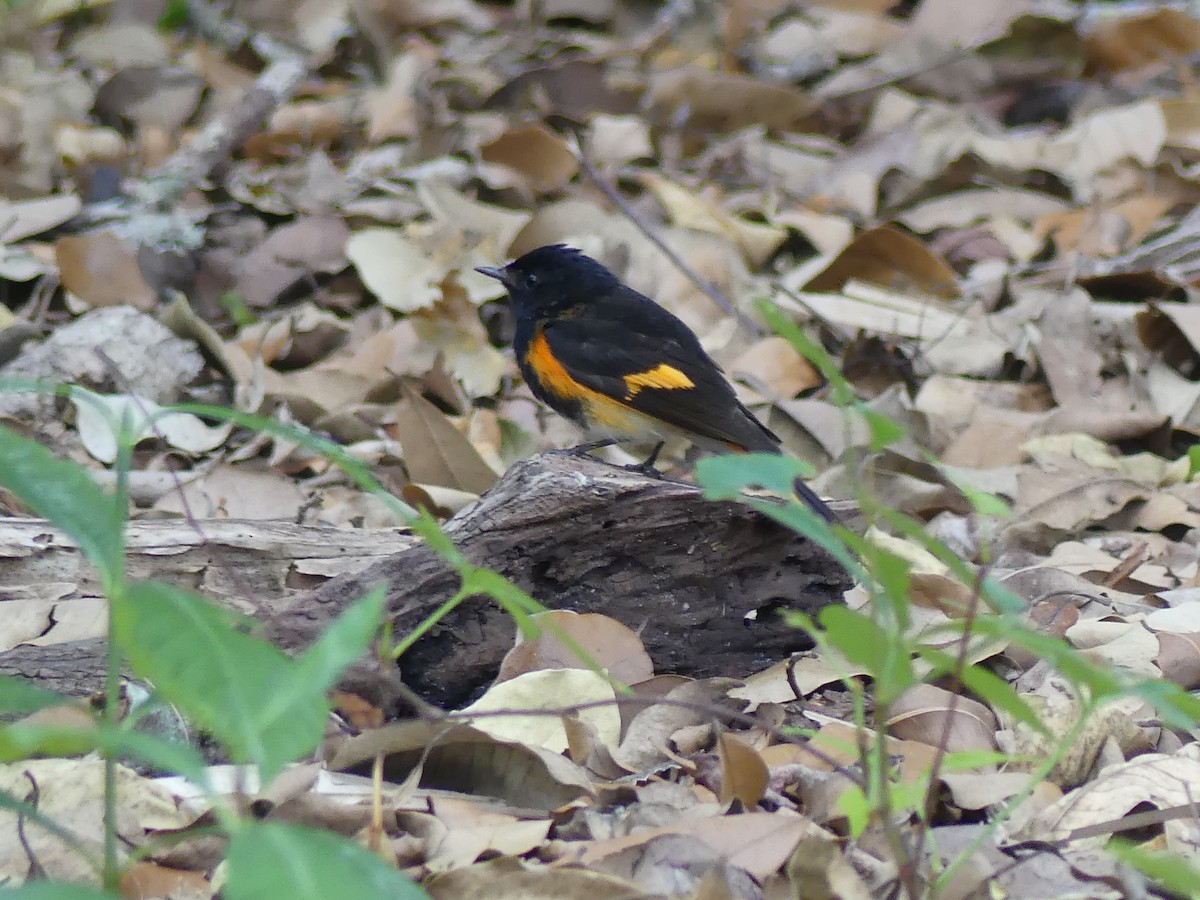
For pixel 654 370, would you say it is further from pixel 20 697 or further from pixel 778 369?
pixel 20 697

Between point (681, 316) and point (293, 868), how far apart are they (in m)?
4.44

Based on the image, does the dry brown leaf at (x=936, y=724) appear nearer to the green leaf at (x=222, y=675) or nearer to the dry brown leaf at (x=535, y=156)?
the green leaf at (x=222, y=675)

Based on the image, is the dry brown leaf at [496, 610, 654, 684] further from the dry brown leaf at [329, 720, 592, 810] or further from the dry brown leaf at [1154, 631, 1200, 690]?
the dry brown leaf at [1154, 631, 1200, 690]

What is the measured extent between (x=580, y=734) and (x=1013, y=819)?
75cm

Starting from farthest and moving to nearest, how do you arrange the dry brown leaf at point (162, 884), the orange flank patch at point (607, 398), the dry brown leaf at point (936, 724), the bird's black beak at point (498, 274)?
the bird's black beak at point (498, 274) < the orange flank patch at point (607, 398) < the dry brown leaf at point (936, 724) < the dry brown leaf at point (162, 884)

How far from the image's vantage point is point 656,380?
416 centimetres

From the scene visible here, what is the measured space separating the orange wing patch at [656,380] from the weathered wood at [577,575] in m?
1.07

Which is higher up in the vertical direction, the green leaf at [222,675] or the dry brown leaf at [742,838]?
the green leaf at [222,675]

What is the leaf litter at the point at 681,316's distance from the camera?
218cm

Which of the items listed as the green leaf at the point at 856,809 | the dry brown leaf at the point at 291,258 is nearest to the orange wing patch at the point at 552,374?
the dry brown leaf at the point at 291,258

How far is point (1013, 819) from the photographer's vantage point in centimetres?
223

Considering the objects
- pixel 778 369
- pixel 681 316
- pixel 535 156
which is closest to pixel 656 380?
pixel 778 369

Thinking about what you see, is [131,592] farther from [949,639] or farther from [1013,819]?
[949,639]

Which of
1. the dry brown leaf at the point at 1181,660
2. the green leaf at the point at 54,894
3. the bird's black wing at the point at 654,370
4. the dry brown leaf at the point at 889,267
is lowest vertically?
the dry brown leaf at the point at 889,267
